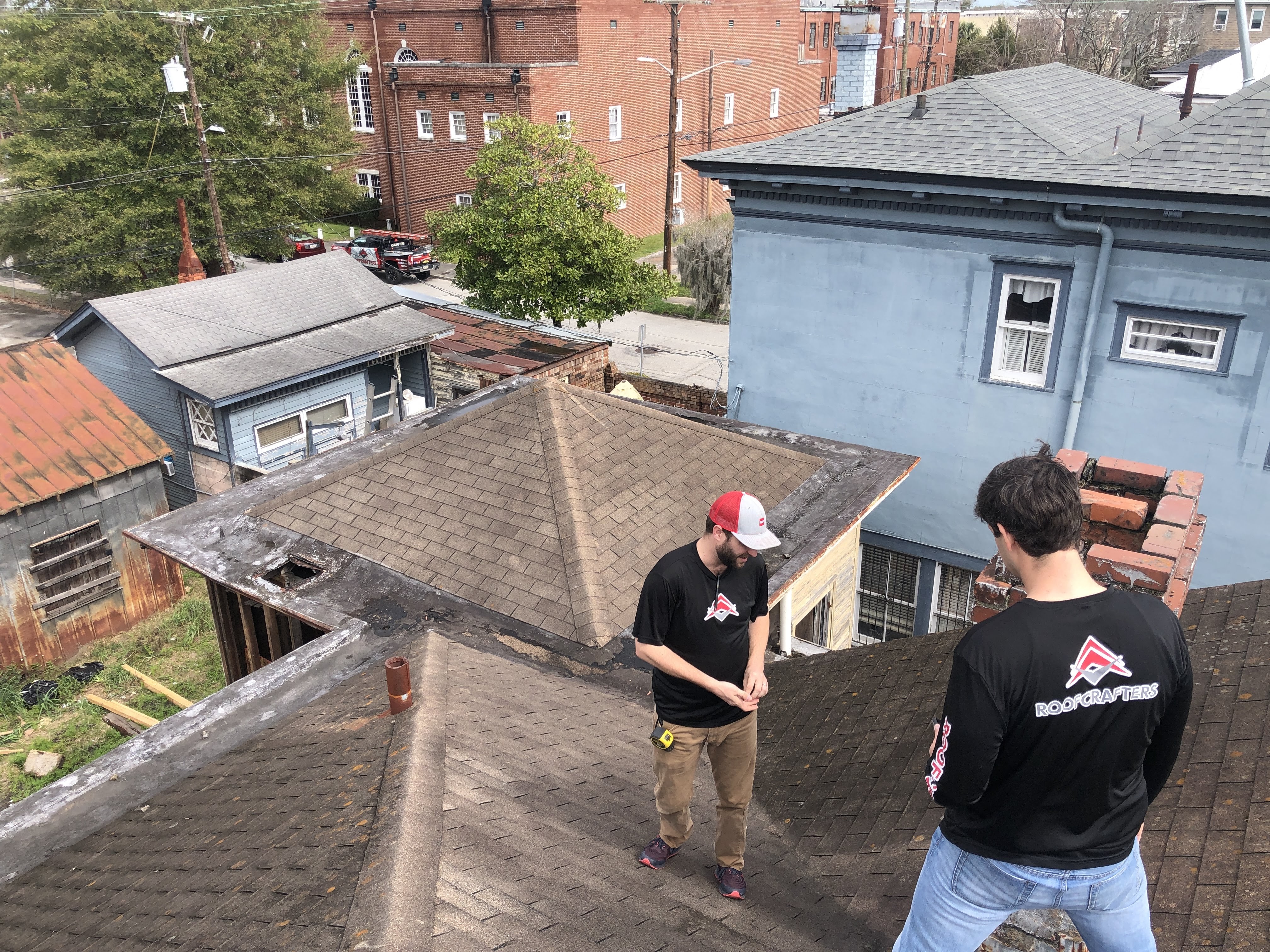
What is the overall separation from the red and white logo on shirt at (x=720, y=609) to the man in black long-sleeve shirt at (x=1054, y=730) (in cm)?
139

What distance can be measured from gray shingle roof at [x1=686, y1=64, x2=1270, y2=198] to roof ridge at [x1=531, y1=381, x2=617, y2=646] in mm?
6002

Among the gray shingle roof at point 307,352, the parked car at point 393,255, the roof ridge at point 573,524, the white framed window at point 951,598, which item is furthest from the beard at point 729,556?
the parked car at point 393,255

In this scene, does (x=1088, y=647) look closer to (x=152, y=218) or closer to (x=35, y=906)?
(x=35, y=906)

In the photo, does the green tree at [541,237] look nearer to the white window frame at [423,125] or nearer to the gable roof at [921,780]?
the white window frame at [423,125]

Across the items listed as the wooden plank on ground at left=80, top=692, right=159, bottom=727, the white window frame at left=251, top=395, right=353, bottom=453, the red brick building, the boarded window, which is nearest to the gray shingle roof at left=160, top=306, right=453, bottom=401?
the white window frame at left=251, top=395, right=353, bottom=453

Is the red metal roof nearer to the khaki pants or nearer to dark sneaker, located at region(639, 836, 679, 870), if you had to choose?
dark sneaker, located at region(639, 836, 679, 870)

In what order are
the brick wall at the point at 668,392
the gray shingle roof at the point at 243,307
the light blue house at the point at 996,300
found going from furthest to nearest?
the brick wall at the point at 668,392
the gray shingle roof at the point at 243,307
the light blue house at the point at 996,300

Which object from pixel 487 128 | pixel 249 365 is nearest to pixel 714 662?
pixel 249 365

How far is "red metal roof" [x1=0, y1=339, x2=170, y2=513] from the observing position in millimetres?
15477

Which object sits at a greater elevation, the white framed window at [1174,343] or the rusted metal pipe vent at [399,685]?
the white framed window at [1174,343]

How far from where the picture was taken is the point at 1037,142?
12516 mm

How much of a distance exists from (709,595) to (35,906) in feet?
14.3

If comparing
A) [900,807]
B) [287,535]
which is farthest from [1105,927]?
[287,535]

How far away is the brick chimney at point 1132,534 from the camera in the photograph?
4902 mm
